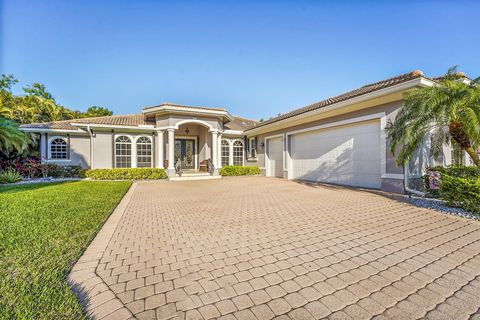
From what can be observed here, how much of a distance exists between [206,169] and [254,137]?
17.0ft

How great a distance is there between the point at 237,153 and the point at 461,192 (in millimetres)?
15000

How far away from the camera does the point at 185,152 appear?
60.5 feet

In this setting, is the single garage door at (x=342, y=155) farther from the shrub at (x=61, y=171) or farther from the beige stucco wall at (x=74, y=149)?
the beige stucco wall at (x=74, y=149)

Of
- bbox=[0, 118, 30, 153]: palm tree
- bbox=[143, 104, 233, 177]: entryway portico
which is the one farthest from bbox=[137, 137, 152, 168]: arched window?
bbox=[0, 118, 30, 153]: palm tree

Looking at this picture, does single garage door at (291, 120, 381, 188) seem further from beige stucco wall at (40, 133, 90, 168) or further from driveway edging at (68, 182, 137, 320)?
beige stucco wall at (40, 133, 90, 168)

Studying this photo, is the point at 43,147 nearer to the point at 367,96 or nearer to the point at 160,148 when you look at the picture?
the point at 160,148

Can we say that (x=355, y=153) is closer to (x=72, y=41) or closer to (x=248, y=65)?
(x=248, y=65)

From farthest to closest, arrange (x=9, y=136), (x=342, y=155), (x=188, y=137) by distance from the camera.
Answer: (x=188, y=137) → (x=9, y=136) → (x=342, y=155)

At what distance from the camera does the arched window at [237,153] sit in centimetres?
1916

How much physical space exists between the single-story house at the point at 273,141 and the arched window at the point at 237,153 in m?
0.09

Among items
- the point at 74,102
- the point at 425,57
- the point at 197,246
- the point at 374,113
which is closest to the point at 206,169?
the point at 374,113

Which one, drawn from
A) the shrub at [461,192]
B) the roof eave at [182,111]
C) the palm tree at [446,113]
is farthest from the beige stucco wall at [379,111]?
the roof eave at [182,111]

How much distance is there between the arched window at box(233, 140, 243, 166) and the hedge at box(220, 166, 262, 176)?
2.24 meters

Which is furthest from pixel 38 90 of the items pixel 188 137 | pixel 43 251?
pixel 43 251
